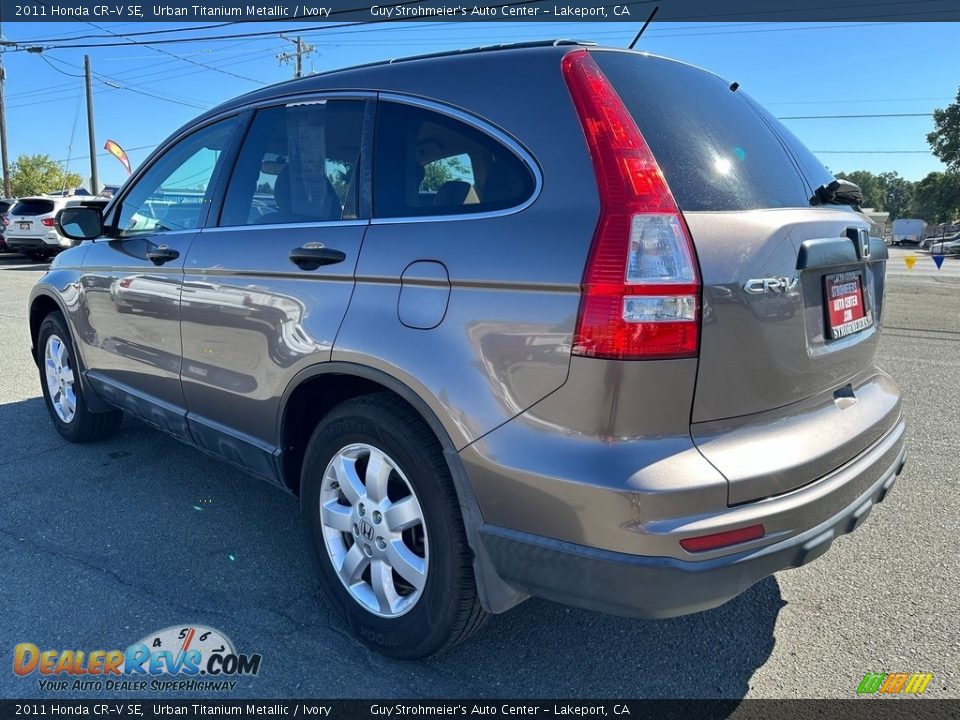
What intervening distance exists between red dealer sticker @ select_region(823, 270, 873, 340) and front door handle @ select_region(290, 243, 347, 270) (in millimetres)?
1529

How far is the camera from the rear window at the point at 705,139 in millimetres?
1842

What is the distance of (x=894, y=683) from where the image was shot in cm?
218

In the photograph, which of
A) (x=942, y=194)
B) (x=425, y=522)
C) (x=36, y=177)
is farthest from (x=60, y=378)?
(x=942, y=194)

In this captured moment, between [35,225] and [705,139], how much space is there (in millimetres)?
20152

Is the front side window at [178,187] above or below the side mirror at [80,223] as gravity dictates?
above

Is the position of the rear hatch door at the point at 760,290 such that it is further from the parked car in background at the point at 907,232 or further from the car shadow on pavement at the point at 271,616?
the parked car in background at the point at 907,232

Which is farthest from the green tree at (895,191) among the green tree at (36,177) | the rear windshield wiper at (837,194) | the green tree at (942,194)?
the rear windshield wiper at (837,194)

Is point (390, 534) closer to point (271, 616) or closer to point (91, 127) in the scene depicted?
point (271, 616)

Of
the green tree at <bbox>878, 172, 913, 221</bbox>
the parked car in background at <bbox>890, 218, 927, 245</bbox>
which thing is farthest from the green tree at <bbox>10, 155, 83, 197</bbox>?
the green tree at <bbox>878, 172, 913, 221</bbox>

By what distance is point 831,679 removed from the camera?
2.20m

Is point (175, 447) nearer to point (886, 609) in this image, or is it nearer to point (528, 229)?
point (528, 229)

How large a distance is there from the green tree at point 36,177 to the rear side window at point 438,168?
52.5 metres

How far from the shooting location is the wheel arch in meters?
1.96

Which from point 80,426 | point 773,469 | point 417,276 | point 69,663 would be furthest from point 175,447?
point 773,469
